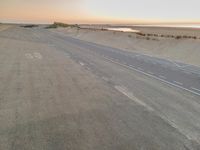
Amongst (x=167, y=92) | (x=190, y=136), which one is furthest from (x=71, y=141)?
(x=167, y=92)

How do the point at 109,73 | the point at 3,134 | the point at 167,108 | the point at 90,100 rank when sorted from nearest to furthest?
the point at 3,134
the point at 167,108
the point at 90,100
the point at 109,73

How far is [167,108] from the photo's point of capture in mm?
8656

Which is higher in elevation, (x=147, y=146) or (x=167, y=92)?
(x=147, y=146)

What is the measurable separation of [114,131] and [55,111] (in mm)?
2511

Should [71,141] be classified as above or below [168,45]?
above

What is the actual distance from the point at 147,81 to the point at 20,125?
28.9 feet

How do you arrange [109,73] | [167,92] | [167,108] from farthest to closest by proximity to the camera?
[109,73] → [167,92] → [167,108]

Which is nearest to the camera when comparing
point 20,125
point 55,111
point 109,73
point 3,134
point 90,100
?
point 3,134

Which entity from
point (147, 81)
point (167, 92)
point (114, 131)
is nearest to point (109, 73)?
point (147, 81)

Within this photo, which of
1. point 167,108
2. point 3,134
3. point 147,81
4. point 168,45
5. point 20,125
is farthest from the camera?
point 168,45

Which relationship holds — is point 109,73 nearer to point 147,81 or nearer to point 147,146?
point 147,81

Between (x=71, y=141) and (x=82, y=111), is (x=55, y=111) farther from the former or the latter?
(x=71, y=141)

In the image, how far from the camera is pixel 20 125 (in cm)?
666

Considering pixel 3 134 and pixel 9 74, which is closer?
pixel 3 134
